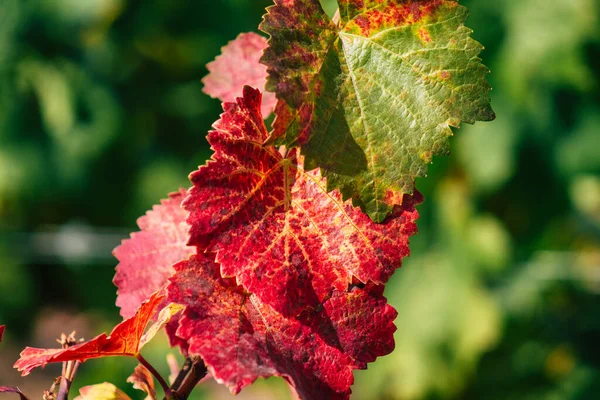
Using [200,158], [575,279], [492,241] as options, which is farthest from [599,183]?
[200,158]

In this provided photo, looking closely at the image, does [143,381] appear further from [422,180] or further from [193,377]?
[422,180]

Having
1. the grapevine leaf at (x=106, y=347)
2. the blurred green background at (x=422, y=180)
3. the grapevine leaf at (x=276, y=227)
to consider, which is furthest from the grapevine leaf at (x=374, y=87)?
the blurred green background at (x=422, y=180)

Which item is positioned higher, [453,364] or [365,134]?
[453,364]

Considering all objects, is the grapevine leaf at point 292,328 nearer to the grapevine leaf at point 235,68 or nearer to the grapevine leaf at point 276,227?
the grapevine leaf at point 276,227

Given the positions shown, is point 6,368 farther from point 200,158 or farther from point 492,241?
point 492,241

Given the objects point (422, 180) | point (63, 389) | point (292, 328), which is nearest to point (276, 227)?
point (292, 328)

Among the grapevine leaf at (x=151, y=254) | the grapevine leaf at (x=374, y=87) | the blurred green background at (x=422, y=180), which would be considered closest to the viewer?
the grapevine leaf at (x=374, y=87)
